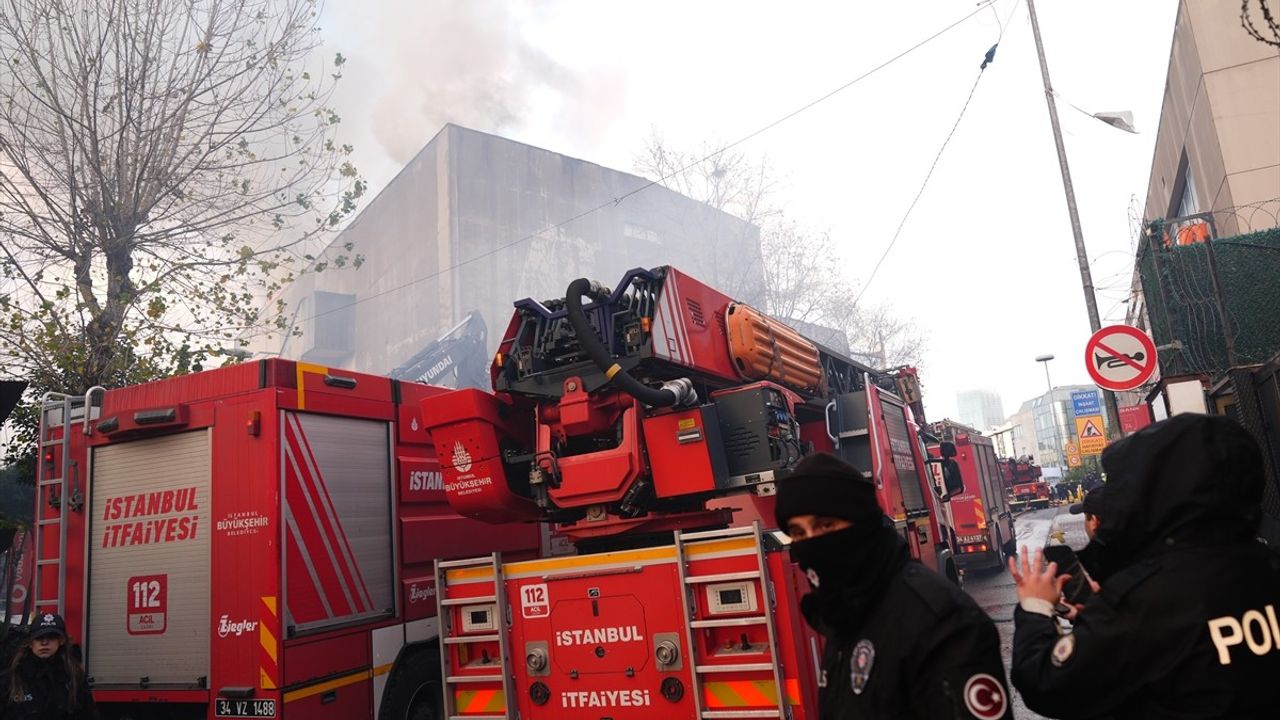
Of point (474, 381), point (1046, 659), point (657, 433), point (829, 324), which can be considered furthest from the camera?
point (829, 324)

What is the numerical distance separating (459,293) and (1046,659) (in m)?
33.7

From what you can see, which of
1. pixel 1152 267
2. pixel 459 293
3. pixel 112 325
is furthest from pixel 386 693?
pixel 459 293

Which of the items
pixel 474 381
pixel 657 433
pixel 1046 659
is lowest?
pixel 1046 659

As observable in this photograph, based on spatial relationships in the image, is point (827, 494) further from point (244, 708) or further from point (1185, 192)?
point (1185, 192)

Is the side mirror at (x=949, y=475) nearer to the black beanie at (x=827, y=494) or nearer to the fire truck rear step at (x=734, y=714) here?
the fire truck rear step at (x=734, y=714)

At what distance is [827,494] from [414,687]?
5024mm

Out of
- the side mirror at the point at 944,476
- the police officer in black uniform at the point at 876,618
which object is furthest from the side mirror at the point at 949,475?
the police officer in black uniform at the point at 876,618

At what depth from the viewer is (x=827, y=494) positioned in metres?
2.18

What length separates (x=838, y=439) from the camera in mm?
7414

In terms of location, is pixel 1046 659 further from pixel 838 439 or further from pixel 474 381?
pixel 474 381

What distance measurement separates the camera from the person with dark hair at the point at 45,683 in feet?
17.0

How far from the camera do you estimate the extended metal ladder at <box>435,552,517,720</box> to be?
5.16 meters

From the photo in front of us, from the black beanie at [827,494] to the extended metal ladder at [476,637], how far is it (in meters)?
3.19

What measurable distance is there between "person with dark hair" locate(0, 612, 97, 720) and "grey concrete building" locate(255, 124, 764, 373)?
92.6 feet
